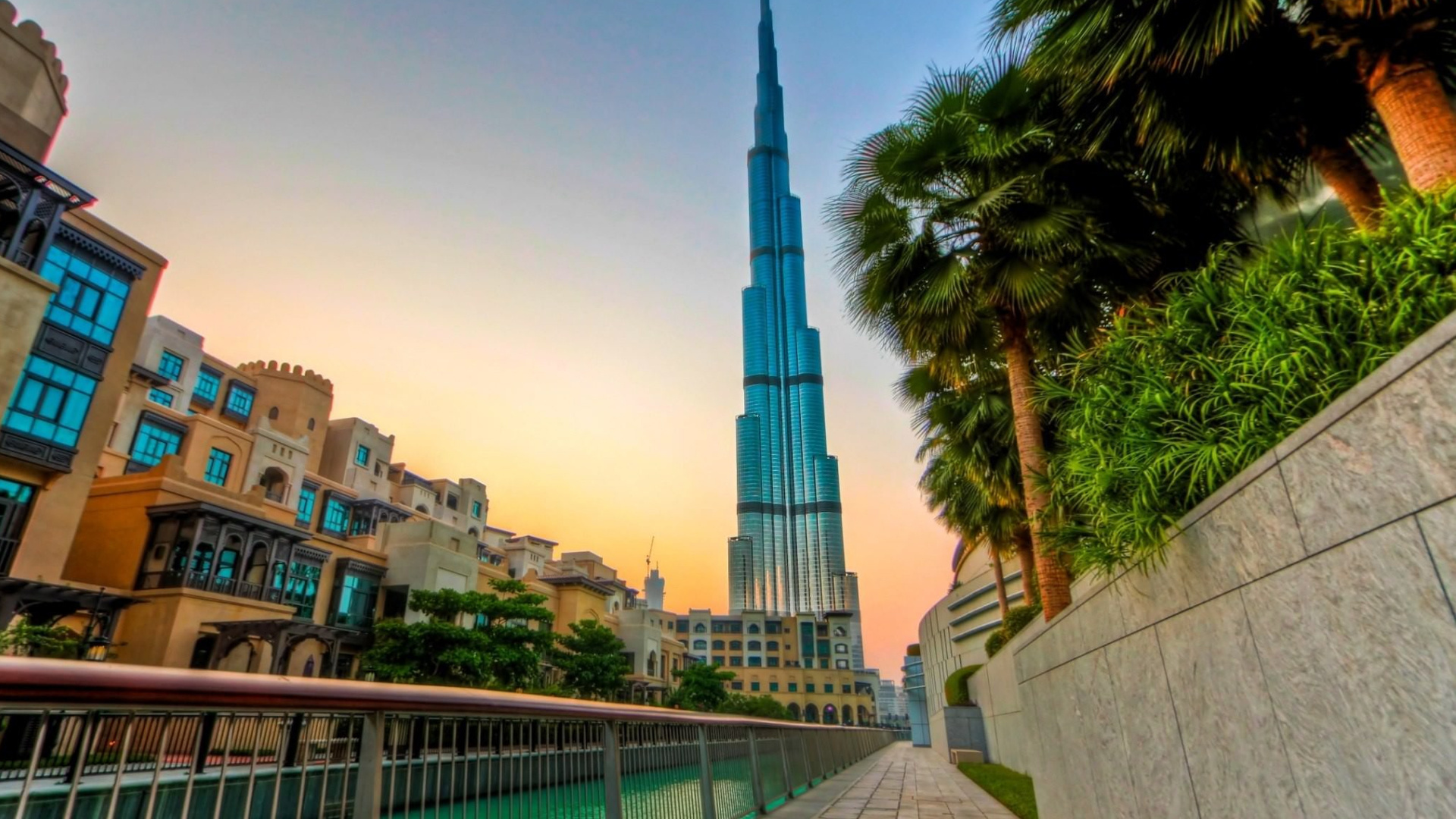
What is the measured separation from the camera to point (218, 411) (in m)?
35.0

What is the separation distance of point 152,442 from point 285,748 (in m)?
32.2

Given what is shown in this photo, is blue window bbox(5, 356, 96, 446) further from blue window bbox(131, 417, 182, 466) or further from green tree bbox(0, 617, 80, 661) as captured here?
blue window bbox(131, 417, 182, 466)

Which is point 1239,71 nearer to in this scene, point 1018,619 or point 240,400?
point 1018,619

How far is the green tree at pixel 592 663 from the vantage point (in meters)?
30.5

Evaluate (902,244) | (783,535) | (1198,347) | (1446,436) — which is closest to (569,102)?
(902,244)

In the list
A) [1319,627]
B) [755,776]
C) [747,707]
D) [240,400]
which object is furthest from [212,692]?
[747,707]

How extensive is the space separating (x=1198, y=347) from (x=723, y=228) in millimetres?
196004

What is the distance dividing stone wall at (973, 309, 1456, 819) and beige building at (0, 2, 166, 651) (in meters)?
22.7

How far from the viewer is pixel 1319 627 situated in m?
2.25

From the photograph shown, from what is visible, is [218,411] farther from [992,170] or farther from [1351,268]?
[1351,268]

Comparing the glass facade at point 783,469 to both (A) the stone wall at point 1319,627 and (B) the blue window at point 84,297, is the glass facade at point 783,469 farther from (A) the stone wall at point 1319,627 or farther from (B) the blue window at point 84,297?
(A) the stone wall at point 1319,627

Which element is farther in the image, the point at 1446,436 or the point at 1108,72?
the point at 1108,72

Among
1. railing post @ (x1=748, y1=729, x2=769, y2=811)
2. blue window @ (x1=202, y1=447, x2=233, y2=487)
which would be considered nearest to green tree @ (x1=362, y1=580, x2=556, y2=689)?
blue window @ (x1=202, y1=447, x2=233, y2=487)

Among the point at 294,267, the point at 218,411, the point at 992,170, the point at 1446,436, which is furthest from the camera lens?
the point at 218,411
